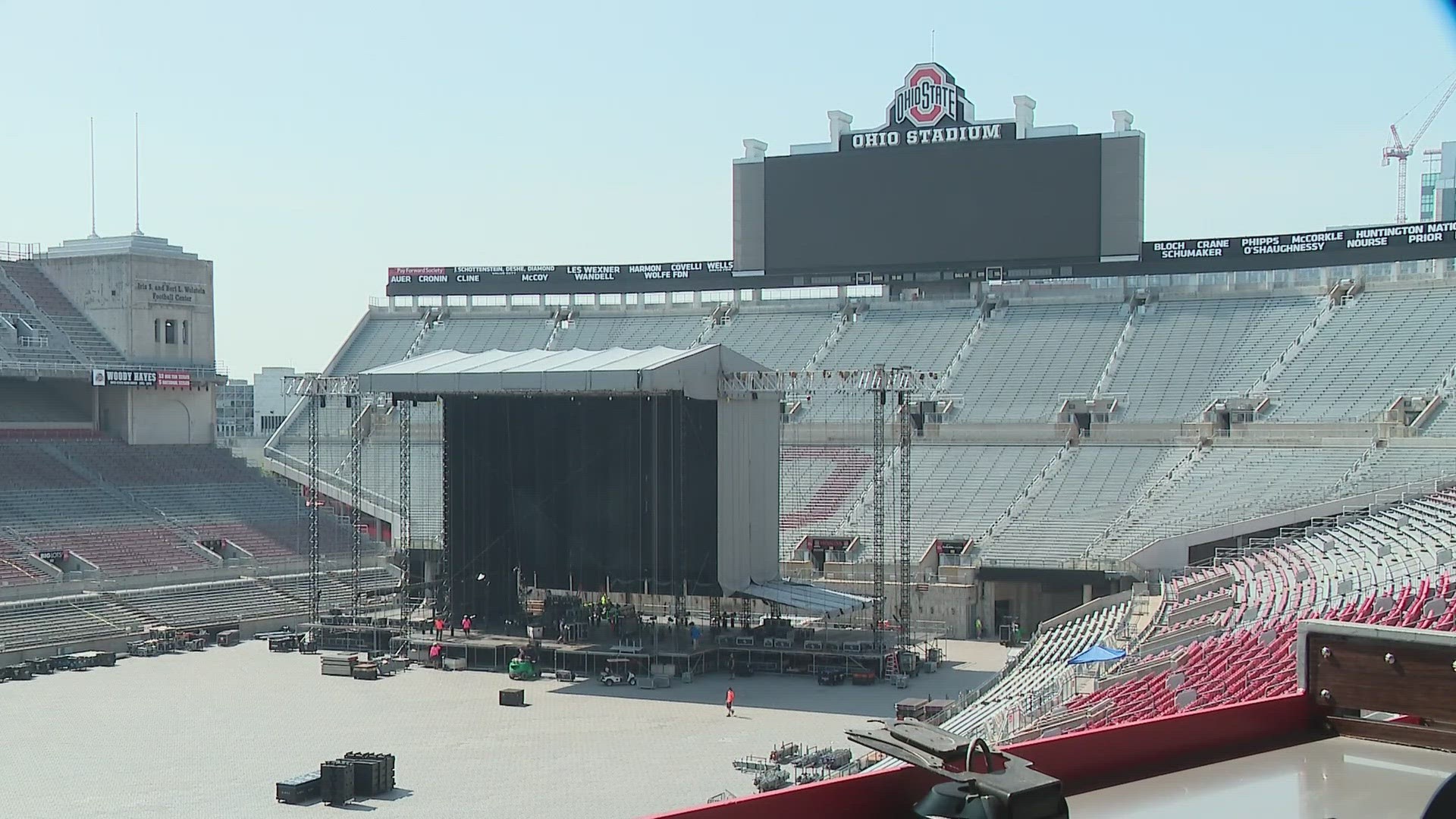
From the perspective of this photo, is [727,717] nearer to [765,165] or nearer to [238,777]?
[238,777]

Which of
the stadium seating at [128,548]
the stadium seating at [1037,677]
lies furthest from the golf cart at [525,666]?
the stadium seating at [128,548]

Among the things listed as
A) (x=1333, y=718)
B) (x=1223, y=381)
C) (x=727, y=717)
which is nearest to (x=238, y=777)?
(x=727, y=717)

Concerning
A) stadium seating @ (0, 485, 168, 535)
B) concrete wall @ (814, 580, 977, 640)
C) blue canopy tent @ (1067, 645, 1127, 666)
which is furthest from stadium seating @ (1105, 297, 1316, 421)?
stadium seating @ (0, 485, 168, 535)

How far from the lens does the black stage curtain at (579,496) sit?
3822cm

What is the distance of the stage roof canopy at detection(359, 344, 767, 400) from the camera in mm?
35719

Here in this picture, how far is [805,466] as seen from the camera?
50.9 m

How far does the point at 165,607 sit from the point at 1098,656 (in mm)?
26442

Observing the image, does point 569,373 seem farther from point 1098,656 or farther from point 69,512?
point 69,512

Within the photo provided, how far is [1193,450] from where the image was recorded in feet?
152

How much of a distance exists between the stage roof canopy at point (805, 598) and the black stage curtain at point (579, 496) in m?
1.27

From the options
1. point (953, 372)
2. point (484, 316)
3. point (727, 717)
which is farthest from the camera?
point (484, 316)

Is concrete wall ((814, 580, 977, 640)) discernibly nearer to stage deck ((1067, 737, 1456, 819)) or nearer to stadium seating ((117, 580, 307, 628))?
stadium seating ((117, 580, 307, 628))

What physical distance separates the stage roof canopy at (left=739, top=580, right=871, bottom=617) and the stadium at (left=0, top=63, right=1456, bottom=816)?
16cm

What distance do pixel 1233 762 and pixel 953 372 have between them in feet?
153
